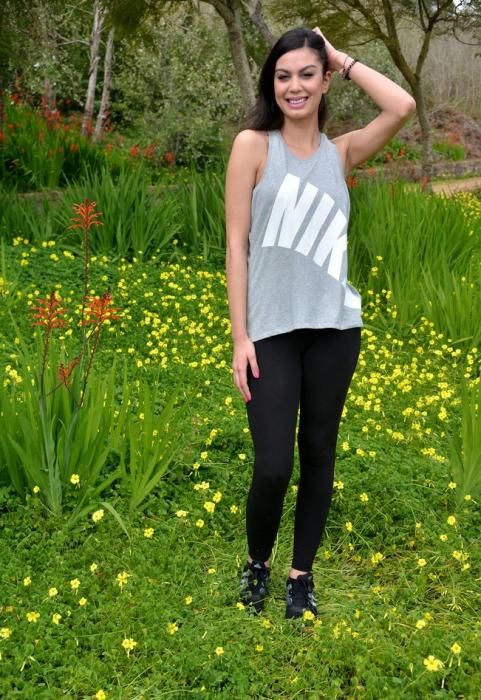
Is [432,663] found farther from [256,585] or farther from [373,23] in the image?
[373,23]

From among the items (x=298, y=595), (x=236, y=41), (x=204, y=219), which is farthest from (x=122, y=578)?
(x=236, y=41)

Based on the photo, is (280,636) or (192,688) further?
(280,636)

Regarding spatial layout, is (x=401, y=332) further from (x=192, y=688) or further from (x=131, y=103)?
(x=131, y=103)

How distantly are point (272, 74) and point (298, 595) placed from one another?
5.24ft

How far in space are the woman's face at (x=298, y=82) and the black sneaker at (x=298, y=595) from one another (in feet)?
4.67

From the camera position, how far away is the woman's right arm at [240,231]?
2215 mm

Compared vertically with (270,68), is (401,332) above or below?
below

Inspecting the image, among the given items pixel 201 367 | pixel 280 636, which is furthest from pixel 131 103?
pixel 280 636

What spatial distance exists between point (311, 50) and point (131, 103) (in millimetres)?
12324

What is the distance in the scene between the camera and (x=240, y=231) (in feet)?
7.42

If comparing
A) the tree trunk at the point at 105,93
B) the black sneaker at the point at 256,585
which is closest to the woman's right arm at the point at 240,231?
the black sneaker at the point at 256,585

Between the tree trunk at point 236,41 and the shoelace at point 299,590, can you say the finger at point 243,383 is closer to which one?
the shoelace at point 299,590

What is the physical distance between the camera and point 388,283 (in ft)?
18.8

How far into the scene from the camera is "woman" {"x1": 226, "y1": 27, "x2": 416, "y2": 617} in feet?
7.29
